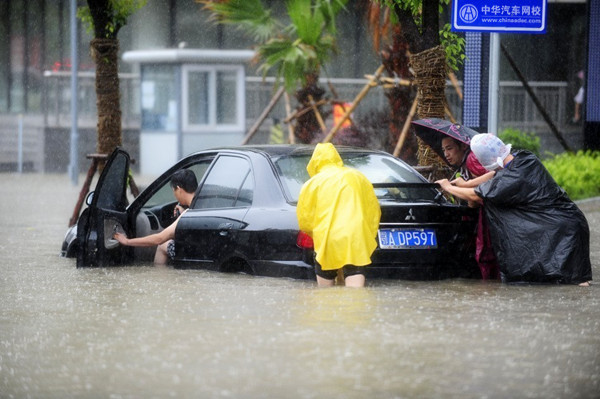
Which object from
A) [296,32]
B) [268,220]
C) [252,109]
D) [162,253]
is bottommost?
Result: [162,253]

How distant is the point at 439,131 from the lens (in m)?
11.2

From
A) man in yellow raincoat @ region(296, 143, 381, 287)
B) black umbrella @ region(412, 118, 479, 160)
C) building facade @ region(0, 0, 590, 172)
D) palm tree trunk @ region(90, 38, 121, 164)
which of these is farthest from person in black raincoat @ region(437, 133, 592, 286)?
building facade @ region(0, 0, 590, 172)

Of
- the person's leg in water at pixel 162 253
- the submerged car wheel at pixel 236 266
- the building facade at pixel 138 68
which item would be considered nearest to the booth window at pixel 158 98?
the building facade at pixel 138 68

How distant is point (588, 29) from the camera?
2308 centimetres

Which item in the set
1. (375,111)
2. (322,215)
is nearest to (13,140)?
(375,111)

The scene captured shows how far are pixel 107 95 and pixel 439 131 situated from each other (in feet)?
22.5

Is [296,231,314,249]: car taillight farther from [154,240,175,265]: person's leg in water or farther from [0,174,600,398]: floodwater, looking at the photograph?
[154,240,175,265]: person's leg in water

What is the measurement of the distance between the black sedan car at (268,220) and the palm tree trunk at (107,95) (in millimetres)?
4821

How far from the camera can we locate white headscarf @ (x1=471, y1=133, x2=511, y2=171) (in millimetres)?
10711

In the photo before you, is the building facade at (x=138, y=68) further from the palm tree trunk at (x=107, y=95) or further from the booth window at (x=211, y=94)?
the palm tree trunk at (x=107, y=95)

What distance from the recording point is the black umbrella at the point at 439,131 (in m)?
11.2

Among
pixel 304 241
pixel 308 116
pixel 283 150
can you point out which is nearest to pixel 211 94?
pixel 308 116

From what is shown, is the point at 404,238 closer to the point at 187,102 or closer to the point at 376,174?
the point at 376,174

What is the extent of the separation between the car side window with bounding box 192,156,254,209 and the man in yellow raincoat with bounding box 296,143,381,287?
923mm
